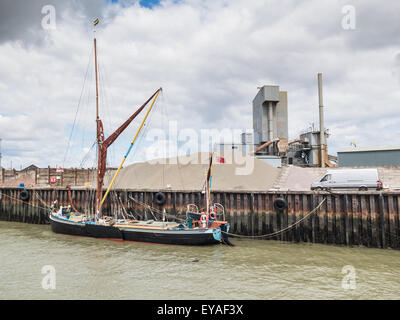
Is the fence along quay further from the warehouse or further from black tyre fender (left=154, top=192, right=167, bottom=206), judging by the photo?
the warehouse

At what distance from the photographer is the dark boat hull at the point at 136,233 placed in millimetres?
18219

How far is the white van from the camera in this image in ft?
77.7

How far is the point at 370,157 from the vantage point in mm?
37375

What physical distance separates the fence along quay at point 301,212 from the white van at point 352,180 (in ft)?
20.5

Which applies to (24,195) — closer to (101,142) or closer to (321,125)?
(101,142)

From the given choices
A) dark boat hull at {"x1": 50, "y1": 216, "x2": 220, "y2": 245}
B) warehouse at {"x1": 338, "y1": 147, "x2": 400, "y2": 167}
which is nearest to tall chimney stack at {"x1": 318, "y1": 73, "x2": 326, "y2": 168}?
warehouse at {"x1": 338, "y1": 147, "x2": 400, "y2": 167}

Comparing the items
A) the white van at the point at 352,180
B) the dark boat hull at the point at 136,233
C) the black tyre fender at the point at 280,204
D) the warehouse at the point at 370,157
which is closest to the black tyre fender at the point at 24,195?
the dark boat hull at the point at 136,233

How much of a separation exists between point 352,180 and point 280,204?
31.6 ft

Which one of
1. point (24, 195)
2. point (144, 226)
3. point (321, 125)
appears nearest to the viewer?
point (144, 226)

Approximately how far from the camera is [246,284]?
38.5 ft

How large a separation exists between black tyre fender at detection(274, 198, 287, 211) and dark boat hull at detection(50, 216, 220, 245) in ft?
17.5

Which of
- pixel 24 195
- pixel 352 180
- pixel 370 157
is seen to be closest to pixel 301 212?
pixel 352 180
